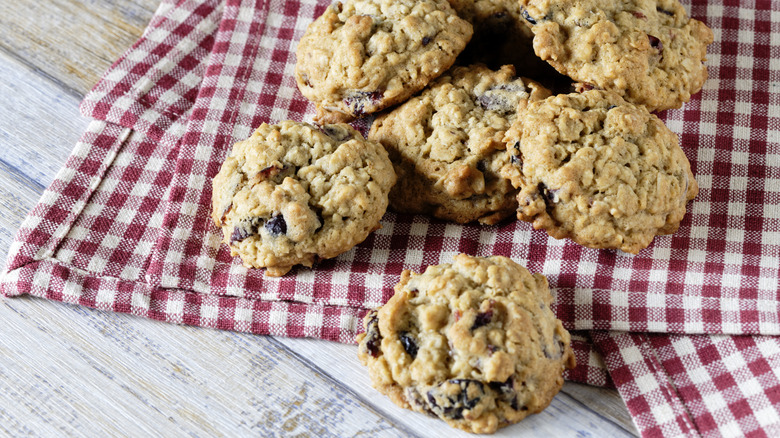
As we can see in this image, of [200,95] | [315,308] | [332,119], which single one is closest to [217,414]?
[315,308]

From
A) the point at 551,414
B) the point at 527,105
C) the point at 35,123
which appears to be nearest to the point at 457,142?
the point at 527,105

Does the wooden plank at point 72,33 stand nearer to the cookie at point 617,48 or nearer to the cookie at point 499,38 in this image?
the cookie at point 499,38

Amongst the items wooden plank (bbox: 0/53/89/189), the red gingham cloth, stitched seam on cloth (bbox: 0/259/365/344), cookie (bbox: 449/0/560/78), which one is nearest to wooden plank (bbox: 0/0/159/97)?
wooden plank (bbox: 0/53/89/189)

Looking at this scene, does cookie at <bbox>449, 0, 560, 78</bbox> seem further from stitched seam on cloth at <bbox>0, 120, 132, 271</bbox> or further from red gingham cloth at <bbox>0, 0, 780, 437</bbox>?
stitched seam on cloth at <bbox>0, 120, 132, 271</bbox>

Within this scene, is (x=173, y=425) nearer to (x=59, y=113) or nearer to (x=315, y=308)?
(x=315, y=308)

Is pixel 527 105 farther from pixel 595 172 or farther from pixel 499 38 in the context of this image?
pixel 499 38
